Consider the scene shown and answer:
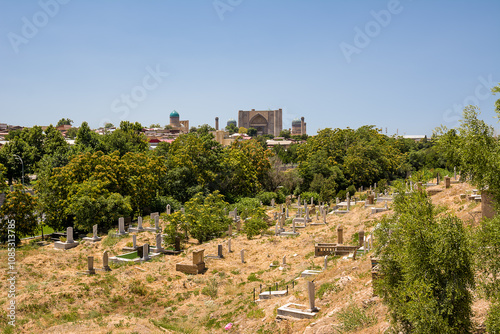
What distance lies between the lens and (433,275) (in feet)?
28.7

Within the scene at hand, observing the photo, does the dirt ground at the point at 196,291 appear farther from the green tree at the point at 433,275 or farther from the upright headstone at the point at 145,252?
the green tree at the point at 433,275

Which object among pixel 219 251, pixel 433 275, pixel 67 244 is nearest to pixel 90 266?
pixel 219 251

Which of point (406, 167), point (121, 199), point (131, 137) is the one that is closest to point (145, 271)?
point (121, 199)

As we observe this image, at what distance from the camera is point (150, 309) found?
1755 cm

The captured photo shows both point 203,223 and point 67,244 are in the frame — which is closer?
point 67,244

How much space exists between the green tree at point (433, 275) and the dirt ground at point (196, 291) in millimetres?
1773

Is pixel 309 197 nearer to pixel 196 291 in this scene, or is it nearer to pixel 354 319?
pixel 196 291

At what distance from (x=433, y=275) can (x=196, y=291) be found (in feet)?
42.2

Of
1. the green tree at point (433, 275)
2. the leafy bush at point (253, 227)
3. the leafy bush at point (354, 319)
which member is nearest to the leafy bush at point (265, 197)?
the leafy bush at point (253, 227)

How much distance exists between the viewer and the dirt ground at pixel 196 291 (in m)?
13.3

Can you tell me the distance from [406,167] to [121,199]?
151 ft

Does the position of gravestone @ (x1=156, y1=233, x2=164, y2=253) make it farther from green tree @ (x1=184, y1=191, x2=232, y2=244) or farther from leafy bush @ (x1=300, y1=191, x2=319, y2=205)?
leafy bush @ (x1=300, y1=191, x2=319, y2=205)

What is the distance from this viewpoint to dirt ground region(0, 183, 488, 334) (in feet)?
43.6

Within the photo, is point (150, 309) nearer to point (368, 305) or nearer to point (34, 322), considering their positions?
point (34, 322)
